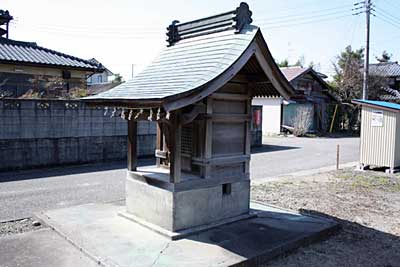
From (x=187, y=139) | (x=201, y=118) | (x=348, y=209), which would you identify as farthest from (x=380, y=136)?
(x=201, y=118)

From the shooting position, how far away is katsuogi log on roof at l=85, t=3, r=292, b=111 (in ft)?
14.1

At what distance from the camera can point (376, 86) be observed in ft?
92.5

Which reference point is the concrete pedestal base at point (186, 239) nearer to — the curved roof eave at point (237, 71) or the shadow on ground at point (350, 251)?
the shadow on ground at point (350, 251)

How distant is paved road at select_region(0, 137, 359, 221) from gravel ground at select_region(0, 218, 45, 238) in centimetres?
33

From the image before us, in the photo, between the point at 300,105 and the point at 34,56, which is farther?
the point at 300,105

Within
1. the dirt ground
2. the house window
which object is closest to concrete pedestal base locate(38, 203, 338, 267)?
the dirt ground

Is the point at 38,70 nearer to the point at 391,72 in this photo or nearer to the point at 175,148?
the point at 175,148

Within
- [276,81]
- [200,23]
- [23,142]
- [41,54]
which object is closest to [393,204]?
[276,81]

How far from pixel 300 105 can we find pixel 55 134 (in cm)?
1886

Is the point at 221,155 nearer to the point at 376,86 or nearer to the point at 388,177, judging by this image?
the point at 388,177

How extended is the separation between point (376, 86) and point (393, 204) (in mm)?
24071

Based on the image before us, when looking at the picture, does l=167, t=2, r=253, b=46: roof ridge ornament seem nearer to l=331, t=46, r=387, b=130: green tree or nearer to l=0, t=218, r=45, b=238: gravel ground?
l=0, t=218, r=45, b=238: gravel ground

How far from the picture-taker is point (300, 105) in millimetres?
25047

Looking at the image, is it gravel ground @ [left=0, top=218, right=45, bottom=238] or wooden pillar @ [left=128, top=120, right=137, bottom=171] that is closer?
gravel ground @ [left=0, top=218, right=45, bottom=238]
